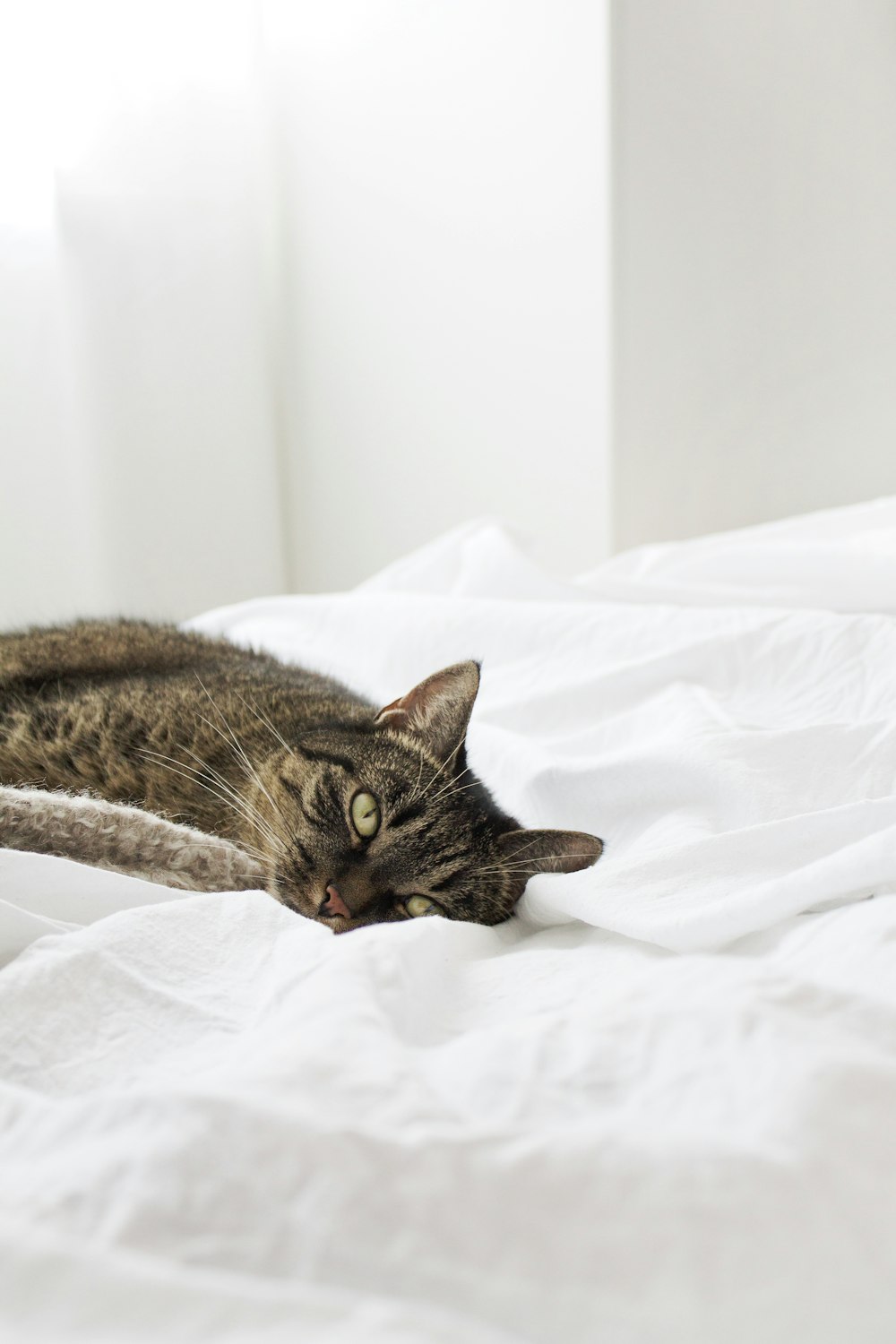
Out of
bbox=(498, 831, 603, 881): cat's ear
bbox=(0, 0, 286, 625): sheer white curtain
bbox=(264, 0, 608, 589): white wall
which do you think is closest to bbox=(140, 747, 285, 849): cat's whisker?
bbox=(498, 831, 603, 881): cat's ear

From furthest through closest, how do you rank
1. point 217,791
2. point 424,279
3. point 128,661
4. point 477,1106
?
1. point 424,279
2. point 128,661
3. point 217,791
4. point 477,1106

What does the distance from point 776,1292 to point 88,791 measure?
79cm

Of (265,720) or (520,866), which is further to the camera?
(265,720)

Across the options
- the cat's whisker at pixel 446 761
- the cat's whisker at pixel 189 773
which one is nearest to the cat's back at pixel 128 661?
the cat's whisker at pixel 189 773

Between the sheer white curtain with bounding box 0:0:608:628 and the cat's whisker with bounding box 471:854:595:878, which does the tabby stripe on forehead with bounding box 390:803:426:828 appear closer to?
the cat's whisker with bounding box 471:854:595:878

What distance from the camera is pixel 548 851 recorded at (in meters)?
0.99

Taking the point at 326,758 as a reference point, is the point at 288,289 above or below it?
above

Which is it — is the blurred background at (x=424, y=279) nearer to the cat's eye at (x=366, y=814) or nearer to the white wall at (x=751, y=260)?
the white wall at (x=751, y=260)

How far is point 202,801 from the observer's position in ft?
3.53

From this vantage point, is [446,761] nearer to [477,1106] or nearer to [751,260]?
[477,1106]

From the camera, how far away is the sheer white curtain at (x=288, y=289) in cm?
285

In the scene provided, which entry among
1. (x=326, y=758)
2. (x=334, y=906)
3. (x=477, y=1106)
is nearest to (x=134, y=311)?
A: (x=326, y=758)

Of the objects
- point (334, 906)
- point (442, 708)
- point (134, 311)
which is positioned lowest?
point (334, 906)

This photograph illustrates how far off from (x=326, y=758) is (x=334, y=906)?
0.54ft
